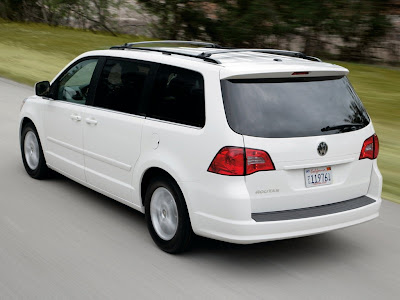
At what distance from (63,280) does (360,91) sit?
37.0 feet

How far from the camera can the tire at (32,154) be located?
781 centimetres

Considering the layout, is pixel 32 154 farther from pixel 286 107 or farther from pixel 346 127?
pixel 346 127

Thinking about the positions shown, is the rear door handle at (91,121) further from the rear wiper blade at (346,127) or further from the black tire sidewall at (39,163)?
the rear wiper blade at (346,127)

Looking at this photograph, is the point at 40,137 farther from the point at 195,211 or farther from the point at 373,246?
the point at 373,246

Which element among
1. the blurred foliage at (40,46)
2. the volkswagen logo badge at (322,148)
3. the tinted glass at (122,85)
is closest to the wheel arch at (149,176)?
the tinted glass at (122,85)

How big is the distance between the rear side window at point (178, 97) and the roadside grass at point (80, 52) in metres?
3.16

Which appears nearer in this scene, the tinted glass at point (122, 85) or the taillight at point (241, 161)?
the taillight at point (241, 161)

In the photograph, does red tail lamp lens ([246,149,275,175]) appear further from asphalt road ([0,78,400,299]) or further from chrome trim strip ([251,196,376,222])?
asphalt road ([0,78,400,299])

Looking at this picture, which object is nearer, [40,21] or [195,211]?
[195,211]

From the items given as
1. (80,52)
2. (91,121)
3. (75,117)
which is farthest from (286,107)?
(80,52)

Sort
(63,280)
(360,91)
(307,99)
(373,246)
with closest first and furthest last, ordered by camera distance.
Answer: (63,280)
(307,99)
(373,246)
(360,91)

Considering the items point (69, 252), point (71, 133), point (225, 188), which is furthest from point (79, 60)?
point (225, 188)

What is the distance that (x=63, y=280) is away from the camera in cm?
501

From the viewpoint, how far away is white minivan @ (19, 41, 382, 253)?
5.09 metres
